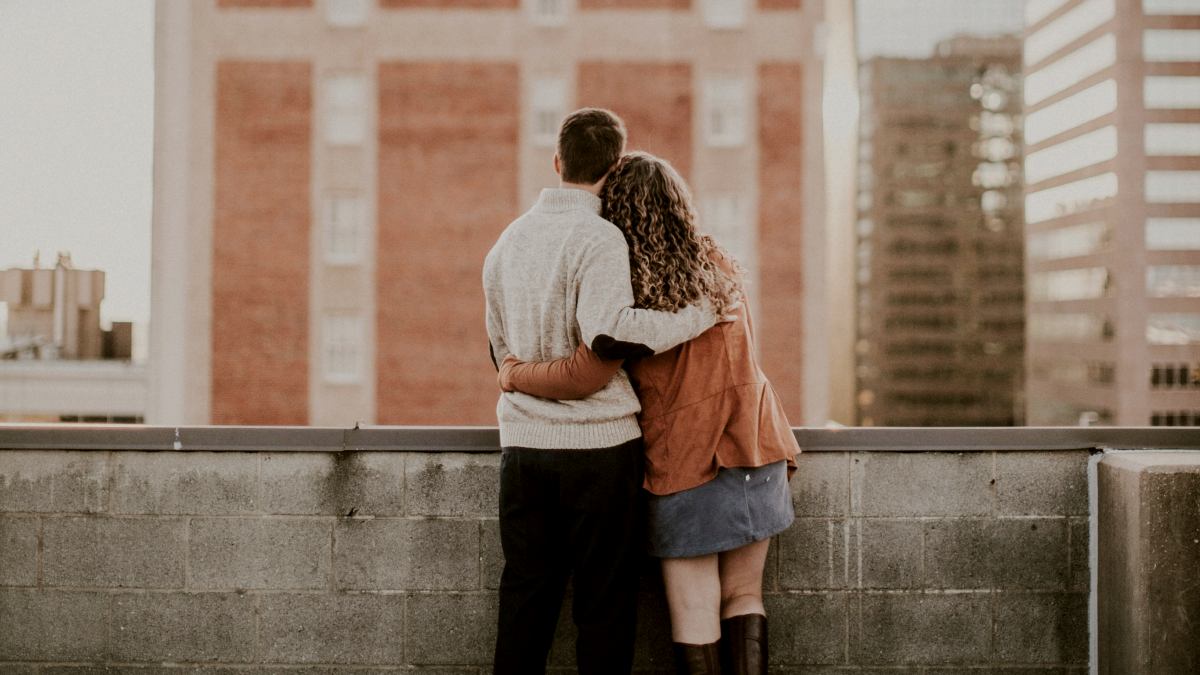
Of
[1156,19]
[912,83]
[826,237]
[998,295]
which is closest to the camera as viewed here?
[826,237]

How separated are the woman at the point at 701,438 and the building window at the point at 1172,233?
93538 millimetres

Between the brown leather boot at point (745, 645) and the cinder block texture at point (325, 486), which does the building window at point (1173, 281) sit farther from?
the cinder block texture at point (325, 486)

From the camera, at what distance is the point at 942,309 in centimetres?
12431

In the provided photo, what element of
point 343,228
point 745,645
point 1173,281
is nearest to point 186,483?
point 745,645

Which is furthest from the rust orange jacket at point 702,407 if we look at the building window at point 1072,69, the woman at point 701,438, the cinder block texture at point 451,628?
the building window at point 1072,69

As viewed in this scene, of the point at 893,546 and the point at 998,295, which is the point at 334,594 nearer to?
the point at 893,546

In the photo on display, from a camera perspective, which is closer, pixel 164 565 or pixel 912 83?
pixel 164 565

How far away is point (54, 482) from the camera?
3273 millimetres

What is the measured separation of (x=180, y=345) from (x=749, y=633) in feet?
93.0

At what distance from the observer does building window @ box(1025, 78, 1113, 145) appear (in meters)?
89.6

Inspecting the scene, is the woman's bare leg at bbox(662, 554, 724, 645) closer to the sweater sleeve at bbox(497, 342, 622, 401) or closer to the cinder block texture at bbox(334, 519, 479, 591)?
the sweater sleeve at bbox(497, 342, 622, 401)

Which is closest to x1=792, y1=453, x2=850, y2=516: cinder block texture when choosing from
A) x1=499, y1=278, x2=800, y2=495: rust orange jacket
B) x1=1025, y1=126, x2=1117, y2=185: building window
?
x1=499, y1=278, x2=800, y2=495: rust orange jacket

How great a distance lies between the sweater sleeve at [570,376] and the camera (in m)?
2.48

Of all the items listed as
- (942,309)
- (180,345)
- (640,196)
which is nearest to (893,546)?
(640,196)
